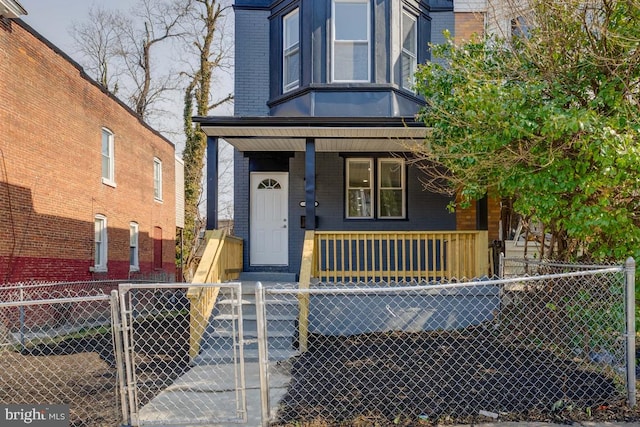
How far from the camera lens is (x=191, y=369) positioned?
6414 millimetres

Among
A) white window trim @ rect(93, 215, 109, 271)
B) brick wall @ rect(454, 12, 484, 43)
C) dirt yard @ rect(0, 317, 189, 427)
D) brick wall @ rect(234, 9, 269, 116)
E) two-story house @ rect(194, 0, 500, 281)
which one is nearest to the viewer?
dirt yard @ rect(0, 317, 189, 427)

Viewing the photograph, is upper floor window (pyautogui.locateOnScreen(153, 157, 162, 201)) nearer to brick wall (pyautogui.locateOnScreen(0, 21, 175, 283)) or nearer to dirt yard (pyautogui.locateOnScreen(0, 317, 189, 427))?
brick wall (pyautogui.locateOnScreen(0, 21, 175, 283))

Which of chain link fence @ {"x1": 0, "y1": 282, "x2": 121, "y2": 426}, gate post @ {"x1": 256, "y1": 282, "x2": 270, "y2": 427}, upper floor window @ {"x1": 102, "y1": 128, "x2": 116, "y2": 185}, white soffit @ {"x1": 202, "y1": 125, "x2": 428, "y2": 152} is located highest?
upper floor window @ {"x1": 102, "y1": 128, "x2": 116, "y2": 185}

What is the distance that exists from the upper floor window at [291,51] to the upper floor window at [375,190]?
2218mm

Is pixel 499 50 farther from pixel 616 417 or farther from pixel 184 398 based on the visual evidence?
pixel 184 398

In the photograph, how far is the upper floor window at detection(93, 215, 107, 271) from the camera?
14656 mm

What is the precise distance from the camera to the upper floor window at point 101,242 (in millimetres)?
14656

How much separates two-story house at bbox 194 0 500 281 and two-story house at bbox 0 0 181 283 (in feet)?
15.5

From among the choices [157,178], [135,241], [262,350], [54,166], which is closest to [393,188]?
[262,350]

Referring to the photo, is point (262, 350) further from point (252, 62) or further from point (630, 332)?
point (252, 62)

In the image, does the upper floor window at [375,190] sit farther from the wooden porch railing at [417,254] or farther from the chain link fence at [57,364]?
the chain link fence at [57,364]

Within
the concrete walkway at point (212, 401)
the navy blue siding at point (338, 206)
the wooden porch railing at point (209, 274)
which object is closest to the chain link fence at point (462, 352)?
the concrete walkway at point (212, 401)

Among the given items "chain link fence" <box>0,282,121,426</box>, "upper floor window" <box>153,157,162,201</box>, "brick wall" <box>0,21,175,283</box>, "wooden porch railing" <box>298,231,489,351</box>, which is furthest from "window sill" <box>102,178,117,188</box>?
"wooden porch railing" <box>298,231,489,351</box>

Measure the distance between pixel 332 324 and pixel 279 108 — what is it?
17.2ft
